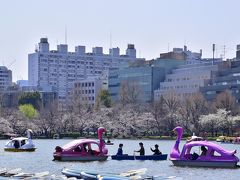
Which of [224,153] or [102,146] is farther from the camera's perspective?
[102,146]

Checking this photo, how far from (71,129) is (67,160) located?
89815 millimetres

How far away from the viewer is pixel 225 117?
457 feet

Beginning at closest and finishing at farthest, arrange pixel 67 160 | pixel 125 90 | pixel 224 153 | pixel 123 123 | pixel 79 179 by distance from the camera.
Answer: pixel 79 179
pixel 224 153
pixel 67 160
pixel 123 123
pixel 125 90

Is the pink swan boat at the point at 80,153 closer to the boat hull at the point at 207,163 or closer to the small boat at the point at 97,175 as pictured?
the boat hull at the point at 207,163

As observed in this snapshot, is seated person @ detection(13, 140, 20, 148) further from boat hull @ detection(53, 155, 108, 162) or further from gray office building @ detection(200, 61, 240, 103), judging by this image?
gray office building @ detection(200, 61, 240, 103)

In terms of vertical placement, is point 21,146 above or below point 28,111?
below

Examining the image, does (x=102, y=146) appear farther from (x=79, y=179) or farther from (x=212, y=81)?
(x=212, y=81)

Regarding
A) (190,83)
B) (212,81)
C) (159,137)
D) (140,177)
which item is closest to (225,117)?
(159,137)

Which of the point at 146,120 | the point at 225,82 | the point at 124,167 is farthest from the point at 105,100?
the point at 124,167

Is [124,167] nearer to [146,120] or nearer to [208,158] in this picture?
[208,158]

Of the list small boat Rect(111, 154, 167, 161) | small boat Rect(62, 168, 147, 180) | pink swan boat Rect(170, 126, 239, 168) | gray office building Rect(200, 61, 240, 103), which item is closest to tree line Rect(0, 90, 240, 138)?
gray office building Rect(200, 61, 240, 103)

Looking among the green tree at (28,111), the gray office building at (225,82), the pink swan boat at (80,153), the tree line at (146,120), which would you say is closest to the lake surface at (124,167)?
the pink swan boat at (80,153)

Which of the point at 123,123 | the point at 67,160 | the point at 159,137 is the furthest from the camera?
the point at 123,123

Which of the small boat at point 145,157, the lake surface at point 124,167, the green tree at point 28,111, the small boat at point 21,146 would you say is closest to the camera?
the lake surface at point 124,167
